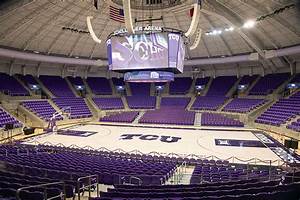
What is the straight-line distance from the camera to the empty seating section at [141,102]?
3919 centimetres

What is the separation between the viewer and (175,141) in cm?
2175

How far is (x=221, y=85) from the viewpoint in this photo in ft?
133

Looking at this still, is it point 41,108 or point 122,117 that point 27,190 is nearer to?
point 41,108

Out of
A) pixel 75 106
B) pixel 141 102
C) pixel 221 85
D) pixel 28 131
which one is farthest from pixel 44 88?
pixel 221 85

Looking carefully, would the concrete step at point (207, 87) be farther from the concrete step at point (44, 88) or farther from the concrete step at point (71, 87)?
the concrete step at point (44, 88)

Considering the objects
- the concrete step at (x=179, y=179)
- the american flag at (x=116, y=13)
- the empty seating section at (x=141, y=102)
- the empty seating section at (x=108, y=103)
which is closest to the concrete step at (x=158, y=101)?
the empty seating section at (x=141, y=102)

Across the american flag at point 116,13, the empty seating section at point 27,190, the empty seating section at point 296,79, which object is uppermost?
the american flag at point 116,13

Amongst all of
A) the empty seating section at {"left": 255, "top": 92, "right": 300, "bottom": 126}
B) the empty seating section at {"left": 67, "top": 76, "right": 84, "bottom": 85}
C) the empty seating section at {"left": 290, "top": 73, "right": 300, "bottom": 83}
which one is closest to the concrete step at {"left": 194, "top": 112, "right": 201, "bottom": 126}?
the empty seating section at {"left": 255, "top": 92, "right": 300, "bottom": 126}

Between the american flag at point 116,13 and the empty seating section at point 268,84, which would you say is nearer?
the american flag at point 116,13

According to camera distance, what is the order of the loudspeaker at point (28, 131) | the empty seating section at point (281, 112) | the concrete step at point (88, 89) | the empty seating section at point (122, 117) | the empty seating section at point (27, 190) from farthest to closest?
→ the concrete step at point (88, 89), the empty seating section at point (122, 117), the empty seating section at point (281, 112), the loudspeaker at point (28, 131), the empty seating section at point (27, 190)

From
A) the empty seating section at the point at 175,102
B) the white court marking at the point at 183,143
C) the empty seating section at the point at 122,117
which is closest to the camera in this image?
the white court marking at the point at 183,143

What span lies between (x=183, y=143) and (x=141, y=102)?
20.4 m

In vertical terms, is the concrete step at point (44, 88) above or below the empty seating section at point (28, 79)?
below

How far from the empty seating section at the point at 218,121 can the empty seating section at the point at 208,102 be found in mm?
3757
